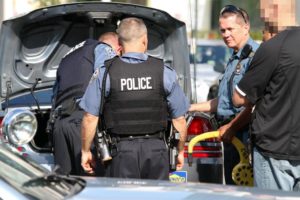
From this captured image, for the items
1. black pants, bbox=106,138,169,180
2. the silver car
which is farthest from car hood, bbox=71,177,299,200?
black pants, bbox=106,138,169,180

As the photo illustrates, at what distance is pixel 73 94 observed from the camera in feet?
20.5

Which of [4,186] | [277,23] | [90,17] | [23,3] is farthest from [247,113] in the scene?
[23,3]

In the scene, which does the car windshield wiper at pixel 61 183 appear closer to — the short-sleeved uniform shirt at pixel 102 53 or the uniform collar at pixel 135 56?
the uniform collar at pixel 135 56

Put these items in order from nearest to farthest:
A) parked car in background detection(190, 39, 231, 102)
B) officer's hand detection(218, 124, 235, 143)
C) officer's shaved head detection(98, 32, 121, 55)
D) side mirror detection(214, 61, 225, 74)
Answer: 1. officer's hand detection(218, 124, 235, 143)
2. officer's shaved head detection(98, 32, 121, 55)
3. parked car in background detection(190, 39, 231, 102)
4. side mirror detection(214, 61, 225, 74)

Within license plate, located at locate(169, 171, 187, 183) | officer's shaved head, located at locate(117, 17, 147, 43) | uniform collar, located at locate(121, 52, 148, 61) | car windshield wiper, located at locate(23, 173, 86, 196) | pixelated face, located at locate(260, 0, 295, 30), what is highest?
pixelated face, located at locate(260, 0, 295, 30)

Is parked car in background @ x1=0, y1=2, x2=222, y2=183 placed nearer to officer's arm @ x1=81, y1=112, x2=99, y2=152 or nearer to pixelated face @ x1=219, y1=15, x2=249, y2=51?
pixelated face @ x1=219, y1=15, x2=249, y2=51

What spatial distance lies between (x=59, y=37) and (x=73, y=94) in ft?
3.90

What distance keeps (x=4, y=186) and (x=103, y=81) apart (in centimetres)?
211

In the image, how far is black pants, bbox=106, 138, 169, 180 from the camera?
17.4 feet

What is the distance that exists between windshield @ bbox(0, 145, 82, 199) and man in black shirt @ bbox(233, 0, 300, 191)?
5.16 ft

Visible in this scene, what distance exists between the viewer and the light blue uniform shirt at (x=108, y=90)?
208 inches

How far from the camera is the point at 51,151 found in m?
6.21

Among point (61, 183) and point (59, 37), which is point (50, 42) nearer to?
point (59, 37)

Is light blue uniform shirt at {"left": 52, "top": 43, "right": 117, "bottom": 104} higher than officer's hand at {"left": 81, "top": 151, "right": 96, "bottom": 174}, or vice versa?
light blue uniform shirt at {"left": 52, "top": 43, "right": 117, "bottom": 104}
